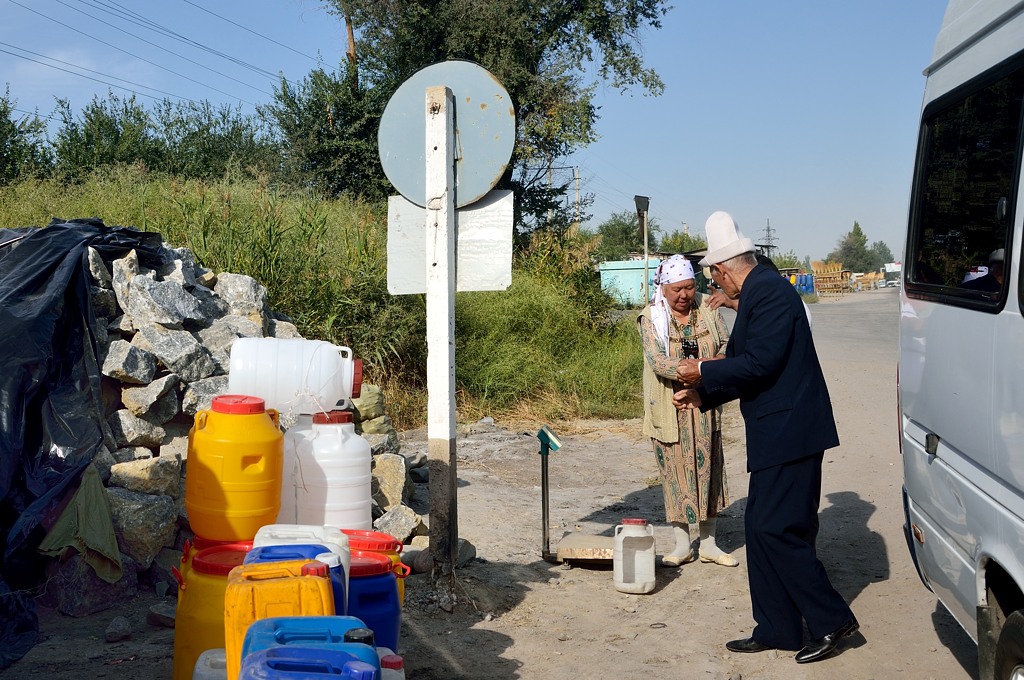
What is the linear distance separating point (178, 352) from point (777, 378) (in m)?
4.08

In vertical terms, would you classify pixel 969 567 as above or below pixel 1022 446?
below

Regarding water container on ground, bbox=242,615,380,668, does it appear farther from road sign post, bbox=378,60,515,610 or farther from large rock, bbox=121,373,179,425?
large rock, bbox=121,373,179,425

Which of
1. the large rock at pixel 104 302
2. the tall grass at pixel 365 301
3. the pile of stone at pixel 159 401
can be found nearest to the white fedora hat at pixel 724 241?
the pile of stone at pixel 159 401

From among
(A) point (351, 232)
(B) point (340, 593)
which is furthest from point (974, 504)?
(A) point (351, 232)

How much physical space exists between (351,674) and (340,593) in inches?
34.4

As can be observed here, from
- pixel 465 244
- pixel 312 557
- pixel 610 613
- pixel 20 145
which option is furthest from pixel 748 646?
pixel 20 145

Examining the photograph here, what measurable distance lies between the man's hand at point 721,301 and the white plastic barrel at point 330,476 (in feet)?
7.32

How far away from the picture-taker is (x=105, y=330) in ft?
21.0

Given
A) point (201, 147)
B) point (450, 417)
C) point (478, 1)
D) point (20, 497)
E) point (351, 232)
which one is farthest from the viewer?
point (201, 147)

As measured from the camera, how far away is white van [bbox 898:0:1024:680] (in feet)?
9.39

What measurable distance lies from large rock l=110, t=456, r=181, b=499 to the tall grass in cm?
508

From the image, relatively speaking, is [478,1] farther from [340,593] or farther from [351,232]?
[340,593]

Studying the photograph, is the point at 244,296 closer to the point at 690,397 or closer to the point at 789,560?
the point at 690,397

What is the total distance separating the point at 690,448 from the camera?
5738mm
